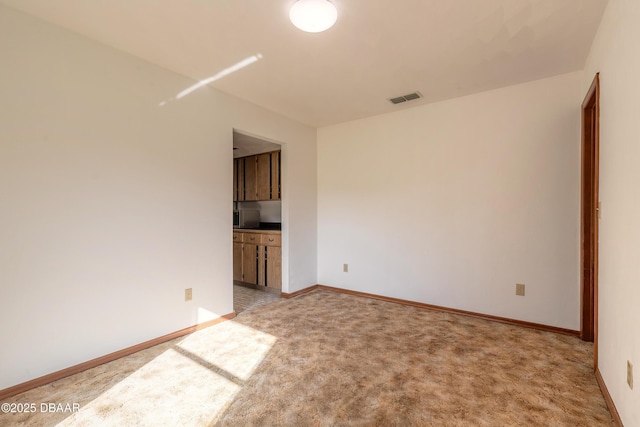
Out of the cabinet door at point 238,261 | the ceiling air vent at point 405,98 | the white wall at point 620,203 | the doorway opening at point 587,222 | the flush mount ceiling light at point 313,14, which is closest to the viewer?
the white wall at point 620,203

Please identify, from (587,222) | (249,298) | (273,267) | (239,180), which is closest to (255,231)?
(273,267)

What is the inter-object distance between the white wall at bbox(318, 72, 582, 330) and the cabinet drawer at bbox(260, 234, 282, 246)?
755mm

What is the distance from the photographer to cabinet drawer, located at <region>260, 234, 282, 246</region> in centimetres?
407

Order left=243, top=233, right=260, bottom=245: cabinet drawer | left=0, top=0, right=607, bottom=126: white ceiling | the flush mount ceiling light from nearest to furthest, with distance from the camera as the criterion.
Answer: the flush mount ceiling light → left=0, top=0, right=607, bottom=126: white ceiling → left=243, top=233, right=260, bottom=245: cabinet drawer

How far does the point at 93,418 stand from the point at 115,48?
99.5 inches

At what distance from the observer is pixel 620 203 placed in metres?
1.57

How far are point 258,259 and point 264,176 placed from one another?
1223 mm

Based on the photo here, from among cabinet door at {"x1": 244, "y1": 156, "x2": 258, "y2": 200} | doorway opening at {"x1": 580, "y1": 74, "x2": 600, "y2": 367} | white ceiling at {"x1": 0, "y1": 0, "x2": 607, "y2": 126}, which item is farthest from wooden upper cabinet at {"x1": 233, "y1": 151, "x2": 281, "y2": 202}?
doorway opening at {"x1": 580, "y1": 74, "x2": 600, "y2": 367}

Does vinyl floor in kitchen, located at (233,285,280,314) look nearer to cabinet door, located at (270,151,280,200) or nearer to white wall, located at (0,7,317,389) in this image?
white wall, located at (0,7,317,389)

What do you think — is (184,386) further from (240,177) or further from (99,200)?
(240,177)

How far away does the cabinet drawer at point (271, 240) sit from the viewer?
13.3ft

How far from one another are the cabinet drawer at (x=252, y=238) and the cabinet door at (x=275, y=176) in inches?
23.6

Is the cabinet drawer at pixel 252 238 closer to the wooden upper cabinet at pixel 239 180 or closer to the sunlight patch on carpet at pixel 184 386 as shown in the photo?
the wooden upper cabinet at pixel 239 180

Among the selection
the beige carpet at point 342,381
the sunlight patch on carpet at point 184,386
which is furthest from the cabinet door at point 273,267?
the sunlight patch on carpet at point 184,386
